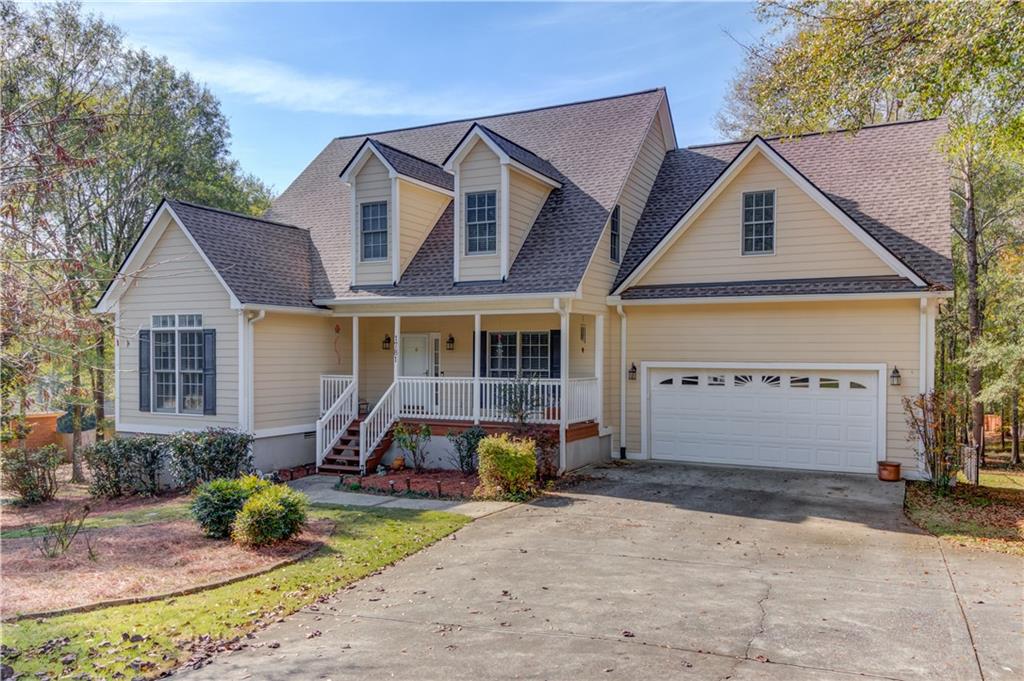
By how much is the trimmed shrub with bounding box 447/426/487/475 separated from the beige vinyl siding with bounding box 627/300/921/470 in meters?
3.82

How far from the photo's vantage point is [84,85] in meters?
17.1

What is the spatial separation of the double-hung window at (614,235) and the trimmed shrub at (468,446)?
508cm

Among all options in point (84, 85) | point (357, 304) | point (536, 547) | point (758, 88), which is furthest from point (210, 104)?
point (536, 547)

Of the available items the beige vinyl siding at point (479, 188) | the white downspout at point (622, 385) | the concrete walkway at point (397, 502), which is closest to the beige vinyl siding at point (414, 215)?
the beige vinyl siding at point (479, 188)

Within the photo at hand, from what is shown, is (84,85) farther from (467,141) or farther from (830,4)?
(830,4)

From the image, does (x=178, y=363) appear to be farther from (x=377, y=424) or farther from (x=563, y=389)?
(x=563, y=389)

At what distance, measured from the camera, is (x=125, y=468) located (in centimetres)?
1401

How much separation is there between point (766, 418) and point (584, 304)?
447cm

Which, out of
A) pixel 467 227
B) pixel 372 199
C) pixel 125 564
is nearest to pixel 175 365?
pixel 372 199

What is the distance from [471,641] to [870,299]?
1083 centimetres

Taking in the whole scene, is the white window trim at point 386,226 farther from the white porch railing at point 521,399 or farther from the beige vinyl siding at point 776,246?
the beige vinyl siding at point 776,246

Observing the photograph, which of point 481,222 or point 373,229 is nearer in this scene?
point 481,222

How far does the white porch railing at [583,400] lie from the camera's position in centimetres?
1434

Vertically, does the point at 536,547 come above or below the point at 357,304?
below
